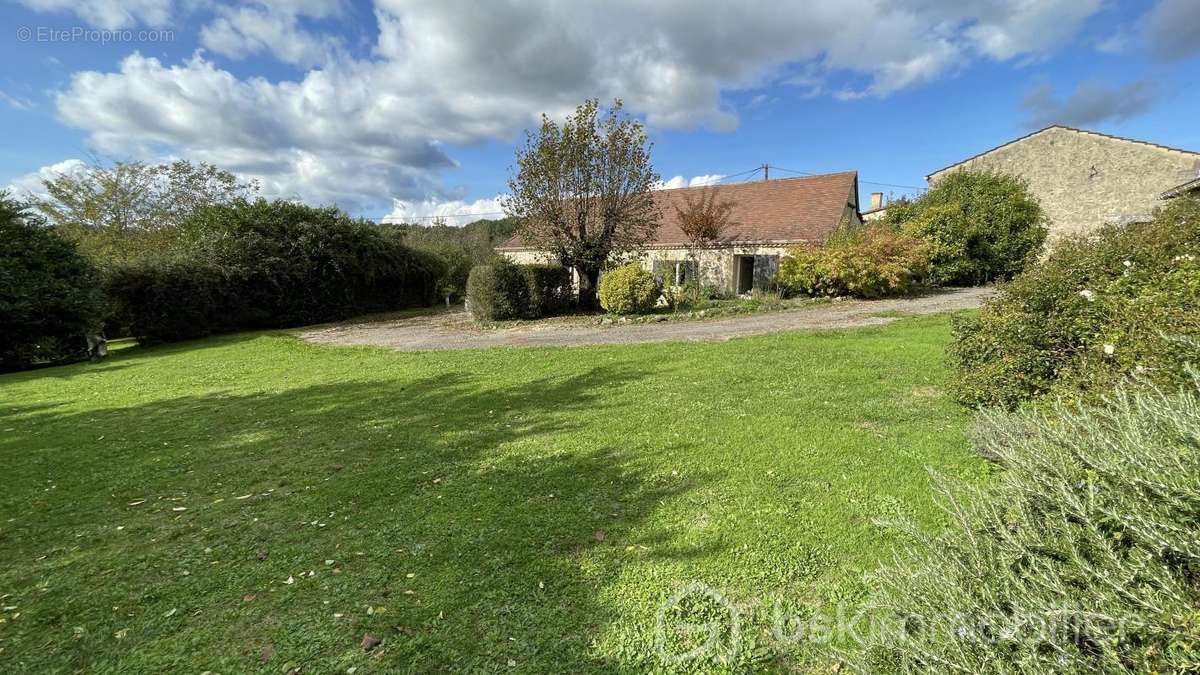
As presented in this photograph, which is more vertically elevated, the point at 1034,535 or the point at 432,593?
the point at 1034,535

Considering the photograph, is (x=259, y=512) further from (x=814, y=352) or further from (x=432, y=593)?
(x=814, y=352)

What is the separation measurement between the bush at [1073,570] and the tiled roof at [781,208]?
1855 cm

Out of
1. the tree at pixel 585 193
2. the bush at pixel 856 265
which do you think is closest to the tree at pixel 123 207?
the tree at pixel 585 193

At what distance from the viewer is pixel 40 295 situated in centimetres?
1255

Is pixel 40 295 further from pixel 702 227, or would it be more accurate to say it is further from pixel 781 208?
pixel 781 208

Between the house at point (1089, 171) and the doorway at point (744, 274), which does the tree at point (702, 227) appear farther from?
the house at point (1089, 171)

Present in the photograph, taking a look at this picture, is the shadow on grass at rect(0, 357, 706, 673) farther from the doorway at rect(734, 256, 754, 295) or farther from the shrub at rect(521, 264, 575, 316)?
the doorway at rect(734, 256, 754, 295)

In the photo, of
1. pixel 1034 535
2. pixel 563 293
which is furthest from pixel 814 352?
pixel 563 293

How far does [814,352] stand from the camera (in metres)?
8.48

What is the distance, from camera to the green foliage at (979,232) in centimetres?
1959

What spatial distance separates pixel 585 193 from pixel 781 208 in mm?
9867

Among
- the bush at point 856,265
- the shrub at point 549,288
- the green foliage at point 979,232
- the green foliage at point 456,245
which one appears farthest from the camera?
the green foliage at point 456,245

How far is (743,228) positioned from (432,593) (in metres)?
20.2

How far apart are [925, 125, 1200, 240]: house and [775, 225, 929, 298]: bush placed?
34.6ft
